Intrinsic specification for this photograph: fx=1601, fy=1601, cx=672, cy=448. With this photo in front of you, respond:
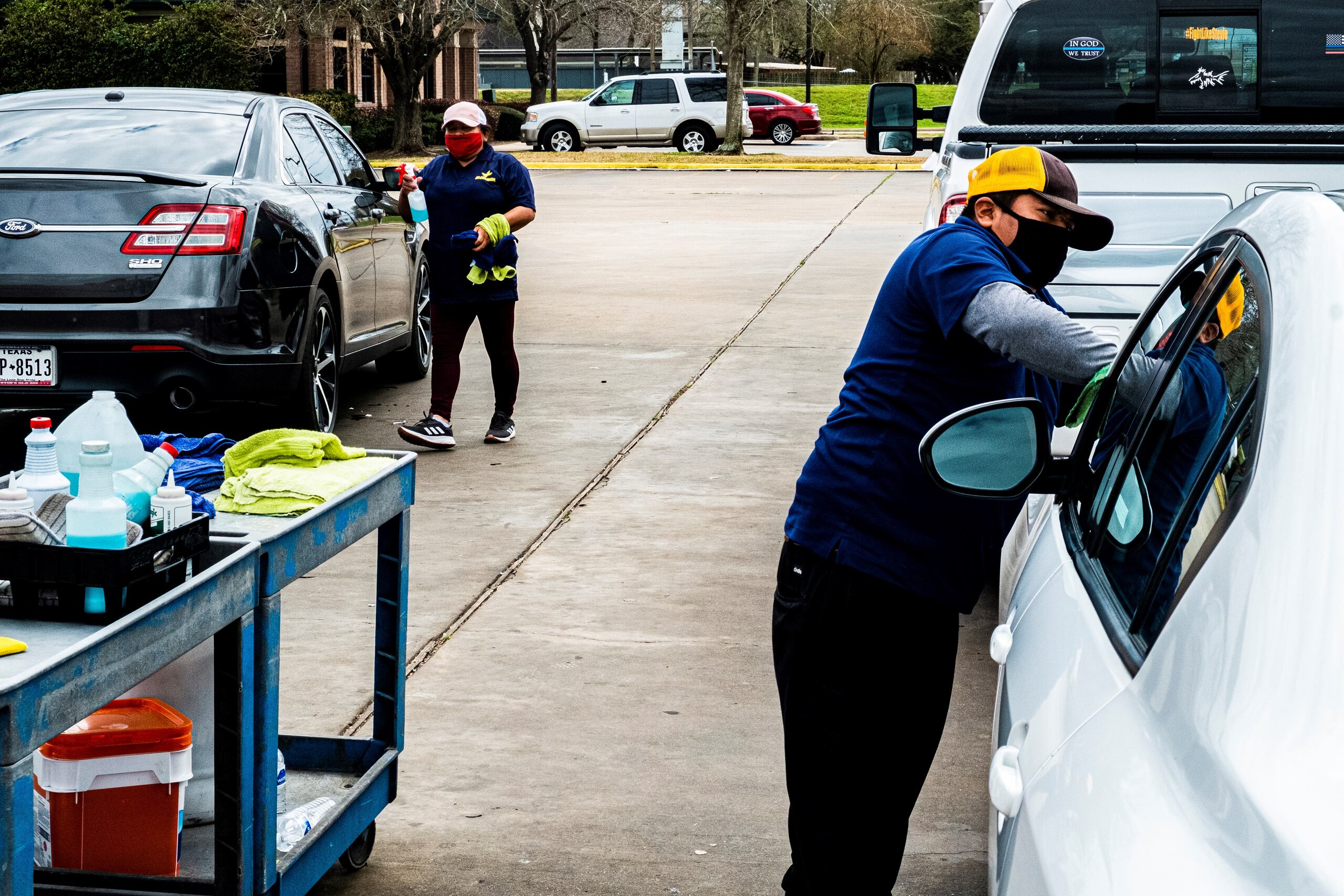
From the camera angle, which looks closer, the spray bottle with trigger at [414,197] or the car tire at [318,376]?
the car tire at [318,376]

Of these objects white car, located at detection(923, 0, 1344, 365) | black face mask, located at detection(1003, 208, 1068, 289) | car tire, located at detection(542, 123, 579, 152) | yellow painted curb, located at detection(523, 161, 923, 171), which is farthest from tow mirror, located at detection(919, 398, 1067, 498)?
car tire, located at detection(542, 123, 579, 152)

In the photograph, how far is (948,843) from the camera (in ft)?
13.0

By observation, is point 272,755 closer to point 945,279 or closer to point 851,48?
point 945,279

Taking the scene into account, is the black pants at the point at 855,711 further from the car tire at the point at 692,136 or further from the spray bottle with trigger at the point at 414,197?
the car tire at the point at 692,136

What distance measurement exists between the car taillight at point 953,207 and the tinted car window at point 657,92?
1270 inches

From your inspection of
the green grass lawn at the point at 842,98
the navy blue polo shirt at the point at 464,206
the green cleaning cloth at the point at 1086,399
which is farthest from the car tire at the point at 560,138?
the green cleaning cloth at the point at 1086,399

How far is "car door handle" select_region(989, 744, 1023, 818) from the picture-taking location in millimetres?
1923

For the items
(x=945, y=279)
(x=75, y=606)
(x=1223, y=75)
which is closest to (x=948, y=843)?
(x=945, y=279)

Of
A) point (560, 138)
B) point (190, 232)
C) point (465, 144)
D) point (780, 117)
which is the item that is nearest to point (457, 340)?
point (465, 144)

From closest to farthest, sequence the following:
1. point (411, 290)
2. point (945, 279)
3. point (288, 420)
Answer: point (945, 279), point (288, 420), point (411, 290)

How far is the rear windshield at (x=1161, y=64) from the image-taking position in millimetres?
6688

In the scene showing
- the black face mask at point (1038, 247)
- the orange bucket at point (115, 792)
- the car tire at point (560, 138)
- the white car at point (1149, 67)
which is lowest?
the orange bucket at point (115, 792)

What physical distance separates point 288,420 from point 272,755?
5034 mm

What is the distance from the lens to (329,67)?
4450 cm
